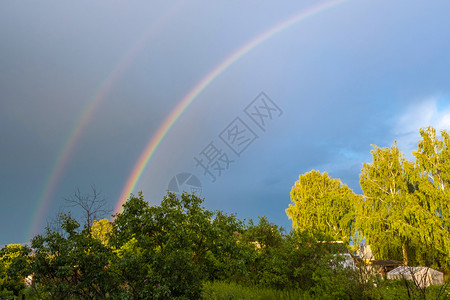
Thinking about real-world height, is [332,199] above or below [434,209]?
above

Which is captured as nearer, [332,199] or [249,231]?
[249,231]

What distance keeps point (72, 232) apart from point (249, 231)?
28.4 ft

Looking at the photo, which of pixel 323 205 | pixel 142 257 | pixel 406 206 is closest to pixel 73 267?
pixel 142 257

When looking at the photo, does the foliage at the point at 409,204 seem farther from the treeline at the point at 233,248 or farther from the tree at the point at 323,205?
the tree at the point at 323,205

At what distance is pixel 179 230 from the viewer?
694 cm

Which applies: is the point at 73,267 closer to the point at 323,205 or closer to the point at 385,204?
the point at 385,204

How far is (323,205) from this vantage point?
106ft

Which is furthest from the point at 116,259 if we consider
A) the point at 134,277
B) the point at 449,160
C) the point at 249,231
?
the point at 449,160

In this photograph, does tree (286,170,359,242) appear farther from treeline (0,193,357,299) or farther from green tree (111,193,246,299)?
green tree (111,193,246,299)

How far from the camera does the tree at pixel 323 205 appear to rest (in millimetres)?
30736

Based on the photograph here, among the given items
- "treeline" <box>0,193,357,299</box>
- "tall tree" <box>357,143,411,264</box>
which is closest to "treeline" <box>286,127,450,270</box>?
"tall tree" <box>357,143,411,264</box>

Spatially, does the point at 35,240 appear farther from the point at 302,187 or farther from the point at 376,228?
the point at 302,187

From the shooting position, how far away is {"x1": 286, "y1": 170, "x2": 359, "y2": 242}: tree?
30.7 meters

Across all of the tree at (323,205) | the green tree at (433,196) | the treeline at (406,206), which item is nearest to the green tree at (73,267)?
the treeline at (406,206)
